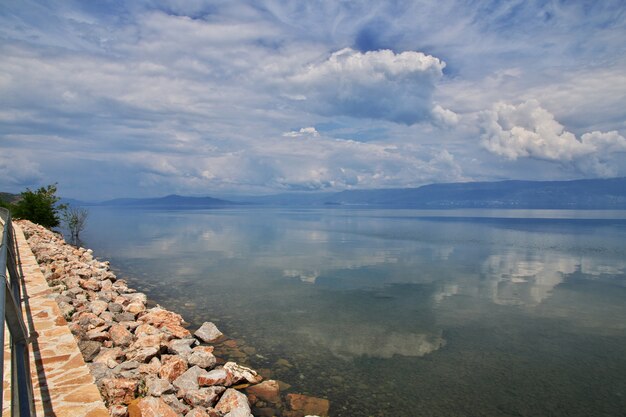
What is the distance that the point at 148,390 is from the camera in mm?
10367

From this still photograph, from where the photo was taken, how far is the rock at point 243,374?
41.2ft

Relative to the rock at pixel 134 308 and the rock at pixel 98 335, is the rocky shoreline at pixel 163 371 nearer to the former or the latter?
the rock at pixel 98 335

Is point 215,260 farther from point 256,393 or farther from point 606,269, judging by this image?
point 606,269

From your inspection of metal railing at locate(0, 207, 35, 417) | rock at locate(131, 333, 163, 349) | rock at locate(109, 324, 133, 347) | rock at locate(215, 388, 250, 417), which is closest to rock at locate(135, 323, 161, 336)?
rock at locate(109, 324, 133, 347)

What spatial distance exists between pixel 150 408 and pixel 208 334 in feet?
26.5

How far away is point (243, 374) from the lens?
41.8 ft

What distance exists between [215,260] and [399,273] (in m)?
19.8

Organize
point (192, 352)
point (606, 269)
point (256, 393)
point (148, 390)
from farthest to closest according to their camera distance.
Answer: point (606, 269) → point (192, 352) → point (256, 393) → point (148, 390)

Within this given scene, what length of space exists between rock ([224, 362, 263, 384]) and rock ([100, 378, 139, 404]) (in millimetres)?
3290

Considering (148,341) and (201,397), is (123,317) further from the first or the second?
(201,397)

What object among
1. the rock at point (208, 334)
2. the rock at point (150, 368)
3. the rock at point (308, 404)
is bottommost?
the rock at point (308, 404)

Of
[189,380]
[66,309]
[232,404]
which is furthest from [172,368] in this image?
[66,309]

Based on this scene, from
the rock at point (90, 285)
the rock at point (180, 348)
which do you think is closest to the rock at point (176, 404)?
the rock at point (180, 348)

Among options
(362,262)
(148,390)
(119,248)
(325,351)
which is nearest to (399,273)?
(362,262)
